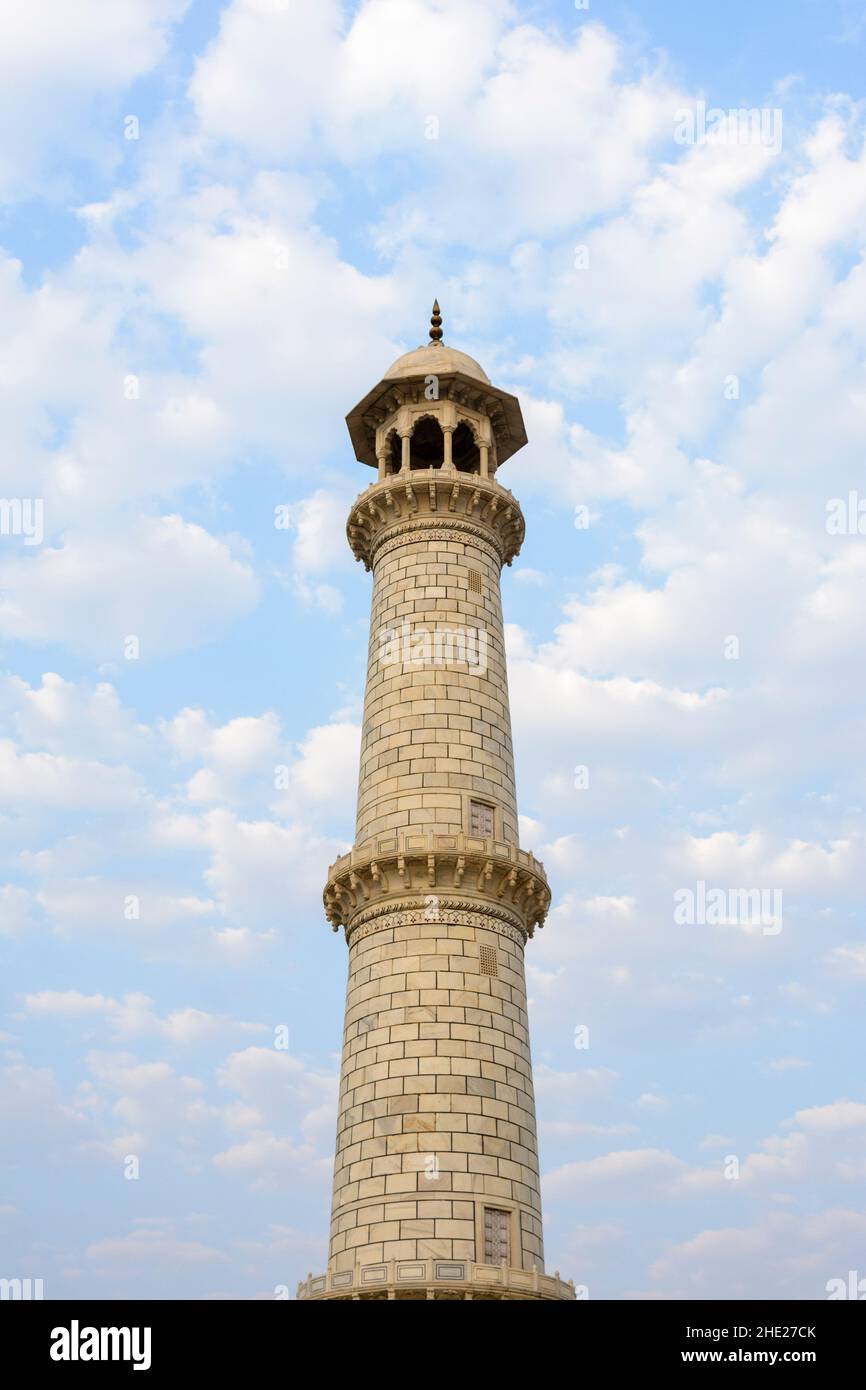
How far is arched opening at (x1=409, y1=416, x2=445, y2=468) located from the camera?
45.3 m

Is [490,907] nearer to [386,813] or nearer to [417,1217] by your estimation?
[386,813]

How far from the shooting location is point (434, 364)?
1721 inches

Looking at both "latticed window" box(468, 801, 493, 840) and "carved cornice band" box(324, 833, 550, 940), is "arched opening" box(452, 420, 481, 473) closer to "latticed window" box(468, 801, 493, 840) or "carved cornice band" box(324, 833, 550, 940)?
"latticed window" box(468, 801, 493, 840)

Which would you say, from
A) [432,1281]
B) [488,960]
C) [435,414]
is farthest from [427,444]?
[432,1281]

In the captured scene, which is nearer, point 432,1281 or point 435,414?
point 432,1281

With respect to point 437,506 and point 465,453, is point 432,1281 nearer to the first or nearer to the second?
point 437,506

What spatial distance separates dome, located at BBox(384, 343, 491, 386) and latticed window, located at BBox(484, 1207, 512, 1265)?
2456 cm

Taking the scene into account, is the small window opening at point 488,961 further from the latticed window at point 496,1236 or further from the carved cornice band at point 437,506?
the carved cornice band at point 437,506

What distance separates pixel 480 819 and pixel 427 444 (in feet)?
50.1

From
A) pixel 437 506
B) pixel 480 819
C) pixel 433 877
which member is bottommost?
pixel 433 877
